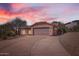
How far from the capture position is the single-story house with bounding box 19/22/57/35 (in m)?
2.47

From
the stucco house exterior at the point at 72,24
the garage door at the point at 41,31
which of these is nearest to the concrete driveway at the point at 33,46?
the garage door at the point at 41,31

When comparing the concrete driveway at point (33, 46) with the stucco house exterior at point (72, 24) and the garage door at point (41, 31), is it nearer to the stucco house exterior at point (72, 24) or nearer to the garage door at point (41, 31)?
the garage door at point (41, 31)

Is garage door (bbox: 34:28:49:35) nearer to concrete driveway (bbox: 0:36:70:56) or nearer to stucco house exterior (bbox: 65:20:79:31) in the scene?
concrete driveway (bbox: 0:36:70:56)

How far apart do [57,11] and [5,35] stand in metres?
0.66

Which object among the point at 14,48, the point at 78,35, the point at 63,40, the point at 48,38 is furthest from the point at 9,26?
the point at 78,35

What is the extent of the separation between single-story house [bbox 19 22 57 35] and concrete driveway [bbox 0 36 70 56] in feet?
0.16

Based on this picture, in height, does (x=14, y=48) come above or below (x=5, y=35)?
below

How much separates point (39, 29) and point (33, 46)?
217 mm

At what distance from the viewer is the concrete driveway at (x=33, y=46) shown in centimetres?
241

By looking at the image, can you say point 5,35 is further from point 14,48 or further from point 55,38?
point 55,38

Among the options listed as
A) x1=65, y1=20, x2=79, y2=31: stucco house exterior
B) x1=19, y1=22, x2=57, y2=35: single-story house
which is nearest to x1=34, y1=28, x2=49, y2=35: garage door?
x1=19, y1=22, x2=57, y2=35: single-story house

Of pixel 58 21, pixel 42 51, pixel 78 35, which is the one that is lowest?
pixel 42 51

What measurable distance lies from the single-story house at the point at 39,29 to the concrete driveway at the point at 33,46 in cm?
5

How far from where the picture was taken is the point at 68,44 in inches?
95.7
